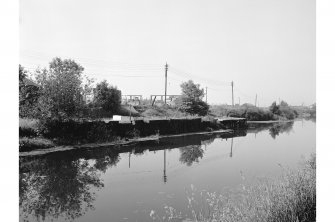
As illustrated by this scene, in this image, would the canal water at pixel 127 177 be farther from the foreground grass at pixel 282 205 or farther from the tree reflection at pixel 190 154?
the foreground grass at pixel 282 205

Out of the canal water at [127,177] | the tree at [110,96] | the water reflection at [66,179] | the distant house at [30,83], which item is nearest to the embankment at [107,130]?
the water reflection at [66,179]

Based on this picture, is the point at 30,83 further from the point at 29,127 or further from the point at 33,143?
the point at 33,143

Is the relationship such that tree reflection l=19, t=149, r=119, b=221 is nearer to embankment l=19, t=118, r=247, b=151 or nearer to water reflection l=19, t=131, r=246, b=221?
water reflection l=19, t=131, r=246, b=221

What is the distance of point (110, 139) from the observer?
22719 mm

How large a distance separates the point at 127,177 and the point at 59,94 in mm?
9398

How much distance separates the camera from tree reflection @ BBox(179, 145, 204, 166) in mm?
17875

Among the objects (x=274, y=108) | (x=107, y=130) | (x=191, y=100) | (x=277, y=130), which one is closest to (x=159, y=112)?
(x=191, y=100)

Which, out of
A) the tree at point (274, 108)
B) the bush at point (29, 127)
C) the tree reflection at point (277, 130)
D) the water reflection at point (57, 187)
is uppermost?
the tree at point (274, 108)

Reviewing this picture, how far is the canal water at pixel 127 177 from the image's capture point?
361 inches

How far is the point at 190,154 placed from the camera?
66.0 feet

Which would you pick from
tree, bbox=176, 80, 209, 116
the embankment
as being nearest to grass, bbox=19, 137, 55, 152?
the embankment

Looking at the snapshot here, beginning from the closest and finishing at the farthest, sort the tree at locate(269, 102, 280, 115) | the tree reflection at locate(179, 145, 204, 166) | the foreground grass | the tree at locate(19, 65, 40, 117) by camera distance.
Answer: the foreground grass → the tree reflection at locate(179, 145, 204, 166) → the tree at locate(19, 65, 40, 117) → the tree at locate(269, 102, 280, 115)
